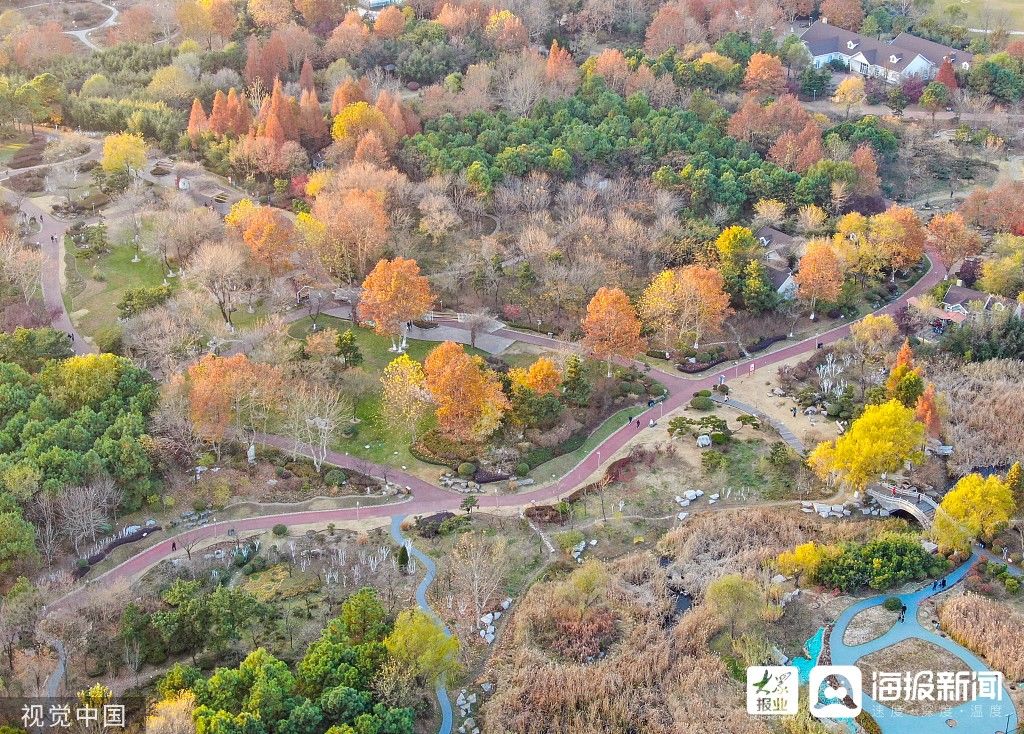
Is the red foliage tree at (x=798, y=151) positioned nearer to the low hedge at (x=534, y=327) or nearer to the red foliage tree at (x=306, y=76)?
the low hedge at (x=534, y=327)

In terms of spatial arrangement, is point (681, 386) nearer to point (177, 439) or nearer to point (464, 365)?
point (464, 365)

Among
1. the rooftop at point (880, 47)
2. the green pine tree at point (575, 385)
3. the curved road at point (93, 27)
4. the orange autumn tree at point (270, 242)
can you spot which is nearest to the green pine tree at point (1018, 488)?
the green pine tree at point (575, 385)

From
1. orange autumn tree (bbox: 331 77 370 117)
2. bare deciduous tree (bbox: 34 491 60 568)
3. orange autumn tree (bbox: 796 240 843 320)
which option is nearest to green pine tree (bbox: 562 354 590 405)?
orange autumn tree (bbox: 796 240 843 320)

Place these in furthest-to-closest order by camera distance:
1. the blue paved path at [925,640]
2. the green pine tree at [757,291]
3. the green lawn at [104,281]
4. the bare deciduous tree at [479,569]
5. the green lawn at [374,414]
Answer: the green pine tree at [757,291] → the green lawn at [104,281] → the green lawn at [374,414] → the bare deciduous tree at [479,569] → the blue paved path at [925,640]

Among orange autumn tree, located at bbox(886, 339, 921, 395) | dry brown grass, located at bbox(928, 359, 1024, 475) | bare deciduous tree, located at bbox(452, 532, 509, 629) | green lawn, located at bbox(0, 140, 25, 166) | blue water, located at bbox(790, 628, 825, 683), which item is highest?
orange autumn tree, located at bbox(886, 339, 921, 395)

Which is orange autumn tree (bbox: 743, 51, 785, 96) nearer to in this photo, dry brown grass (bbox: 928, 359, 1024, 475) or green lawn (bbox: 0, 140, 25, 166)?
dry brown grass (bbox: 928, 359, 1024, 475)

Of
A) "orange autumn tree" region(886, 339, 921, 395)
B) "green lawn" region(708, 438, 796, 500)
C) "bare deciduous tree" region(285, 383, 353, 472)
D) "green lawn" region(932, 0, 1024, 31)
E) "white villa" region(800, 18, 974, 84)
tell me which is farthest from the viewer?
"green lawn" region(932, 0, 1024, 31)
